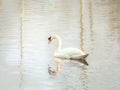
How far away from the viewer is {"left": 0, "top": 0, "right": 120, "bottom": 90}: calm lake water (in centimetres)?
1088

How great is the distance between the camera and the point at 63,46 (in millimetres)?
15523

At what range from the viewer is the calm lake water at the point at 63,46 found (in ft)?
35.7

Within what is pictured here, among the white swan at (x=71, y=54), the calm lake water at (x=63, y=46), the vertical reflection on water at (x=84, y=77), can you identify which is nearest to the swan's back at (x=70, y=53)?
the white swan at (x=71, y=54)

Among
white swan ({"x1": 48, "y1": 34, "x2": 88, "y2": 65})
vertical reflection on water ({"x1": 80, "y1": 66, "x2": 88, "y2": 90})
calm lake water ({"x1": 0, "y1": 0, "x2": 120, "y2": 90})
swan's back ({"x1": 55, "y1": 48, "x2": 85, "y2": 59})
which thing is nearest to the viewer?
vertical reflection on water ({"x1": 80, "y1": 66, "x2": 88, "y2": 90})

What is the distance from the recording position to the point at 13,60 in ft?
44.7

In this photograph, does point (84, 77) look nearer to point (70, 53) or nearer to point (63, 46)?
point (70, 53)

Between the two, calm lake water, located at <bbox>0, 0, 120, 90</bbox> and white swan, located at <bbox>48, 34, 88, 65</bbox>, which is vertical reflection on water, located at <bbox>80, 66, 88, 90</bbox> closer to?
calm lake water, located at <bbox>0, 0, 120, 90</bbox>

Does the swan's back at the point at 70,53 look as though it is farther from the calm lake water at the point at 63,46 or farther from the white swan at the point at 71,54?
the calm lake water at the point at 63,46

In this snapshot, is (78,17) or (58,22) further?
(78,17)

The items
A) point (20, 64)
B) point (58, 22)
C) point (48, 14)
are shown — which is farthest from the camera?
point (48, 14)

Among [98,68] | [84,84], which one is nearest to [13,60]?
[98,68]

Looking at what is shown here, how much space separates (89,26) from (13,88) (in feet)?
35.8

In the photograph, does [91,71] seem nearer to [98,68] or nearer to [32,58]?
[98,68]

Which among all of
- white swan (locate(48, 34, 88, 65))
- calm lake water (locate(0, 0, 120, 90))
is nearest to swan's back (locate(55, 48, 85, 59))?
white swan (locate(48, 34, 88, 65))
